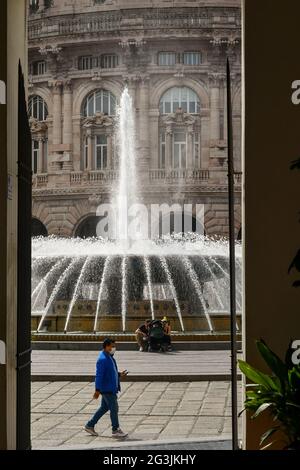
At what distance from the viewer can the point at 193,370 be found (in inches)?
637

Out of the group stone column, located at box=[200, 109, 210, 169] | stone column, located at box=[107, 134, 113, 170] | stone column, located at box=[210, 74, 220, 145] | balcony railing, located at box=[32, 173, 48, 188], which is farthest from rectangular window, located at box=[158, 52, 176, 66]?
balcony railing, located at box=[32, 173, 48, 188]

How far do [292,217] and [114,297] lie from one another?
16502 millimetres

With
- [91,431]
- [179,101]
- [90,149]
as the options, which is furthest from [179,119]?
[91,431]

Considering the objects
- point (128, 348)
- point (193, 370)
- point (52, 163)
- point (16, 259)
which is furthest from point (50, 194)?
point (16, 259)

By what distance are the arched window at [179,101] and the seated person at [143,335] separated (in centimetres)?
2884

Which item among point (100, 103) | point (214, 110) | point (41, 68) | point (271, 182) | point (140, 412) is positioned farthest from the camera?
point (41, 68)

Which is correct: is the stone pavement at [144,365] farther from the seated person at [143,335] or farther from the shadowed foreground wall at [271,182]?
the shadowed foreground wall at [271,182]

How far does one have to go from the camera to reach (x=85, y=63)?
4747 centimetres

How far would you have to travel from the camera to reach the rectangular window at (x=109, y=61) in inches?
1844

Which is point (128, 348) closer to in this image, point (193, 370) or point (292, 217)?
point (193, 370)

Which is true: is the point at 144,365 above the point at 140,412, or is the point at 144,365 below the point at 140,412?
below

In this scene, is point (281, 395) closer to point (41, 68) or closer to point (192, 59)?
point (192, 59)

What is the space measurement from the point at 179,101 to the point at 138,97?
2.29m

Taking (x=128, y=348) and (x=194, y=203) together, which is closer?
(x=128, y=348)
